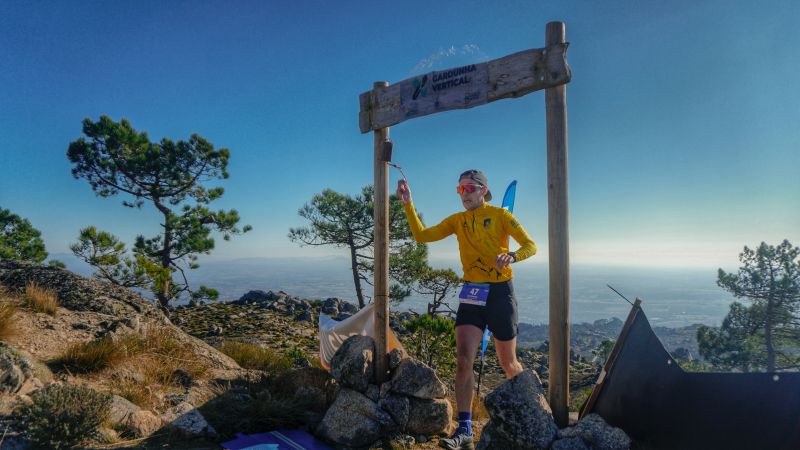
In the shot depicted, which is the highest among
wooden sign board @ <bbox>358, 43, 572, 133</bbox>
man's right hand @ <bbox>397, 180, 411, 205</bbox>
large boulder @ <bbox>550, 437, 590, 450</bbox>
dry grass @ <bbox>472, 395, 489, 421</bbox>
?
wooden sign board @ <bbox>358, 43, 572, 133</bbox>

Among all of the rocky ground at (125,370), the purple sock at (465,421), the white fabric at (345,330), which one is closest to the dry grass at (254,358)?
the rocky ground at (125,370)

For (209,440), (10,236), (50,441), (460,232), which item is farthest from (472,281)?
(10,236)

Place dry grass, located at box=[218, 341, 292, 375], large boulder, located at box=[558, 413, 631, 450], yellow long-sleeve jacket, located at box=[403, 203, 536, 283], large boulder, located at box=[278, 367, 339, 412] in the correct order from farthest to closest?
dry grass, located at box=[218, 341, 292, 375]
large boulder, located at box=[278, 367, 339, 412]
yellow long-sleeve jacket, located at box=[403, 203, 536, 283]
large boulder, located at box=[558, 413, 631, 450]

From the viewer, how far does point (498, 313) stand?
3.65 metres

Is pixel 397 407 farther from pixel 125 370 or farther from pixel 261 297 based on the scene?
pixel 261 297

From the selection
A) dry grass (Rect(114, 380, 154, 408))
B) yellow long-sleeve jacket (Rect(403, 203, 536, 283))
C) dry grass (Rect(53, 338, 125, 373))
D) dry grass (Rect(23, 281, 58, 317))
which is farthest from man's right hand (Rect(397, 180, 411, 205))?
dry grass (Rect(23, 281, 58, 317))

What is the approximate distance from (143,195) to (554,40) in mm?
17508

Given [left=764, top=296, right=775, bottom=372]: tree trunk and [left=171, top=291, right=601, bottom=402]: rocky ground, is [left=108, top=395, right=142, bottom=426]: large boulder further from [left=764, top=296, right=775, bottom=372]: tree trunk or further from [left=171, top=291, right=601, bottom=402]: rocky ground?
[left=764, top=296, right=775, bottom=372]: tree trunk

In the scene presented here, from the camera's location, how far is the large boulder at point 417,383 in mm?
4320

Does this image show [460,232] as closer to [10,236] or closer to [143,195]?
[143,195]

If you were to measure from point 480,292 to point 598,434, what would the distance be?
4.46ft

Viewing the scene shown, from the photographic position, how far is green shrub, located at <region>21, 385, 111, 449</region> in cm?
332

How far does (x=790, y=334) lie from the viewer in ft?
97.4

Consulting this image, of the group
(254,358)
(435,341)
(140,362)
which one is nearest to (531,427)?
(140,362)
